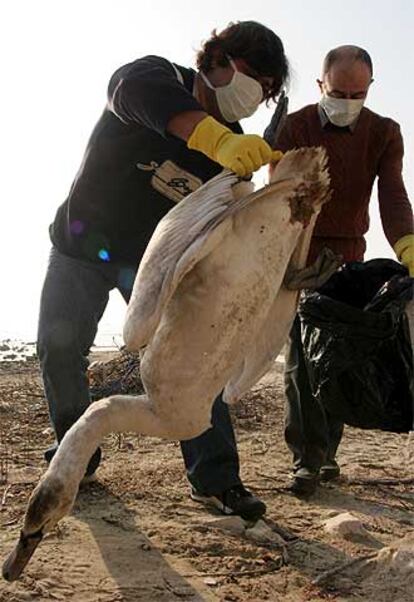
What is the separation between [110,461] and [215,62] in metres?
2.79

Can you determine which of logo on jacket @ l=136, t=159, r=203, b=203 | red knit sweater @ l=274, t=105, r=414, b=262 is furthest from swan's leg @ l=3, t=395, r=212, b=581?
red knit sweater @ l=274, t=105, r=414, b=262

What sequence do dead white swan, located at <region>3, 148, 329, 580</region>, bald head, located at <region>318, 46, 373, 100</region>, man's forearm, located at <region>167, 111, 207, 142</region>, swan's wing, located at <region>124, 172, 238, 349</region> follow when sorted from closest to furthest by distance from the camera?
1. swan's wing, located at <region>124, 172, 238, 349</region>
2. dead white swan, located at <region>3, 148, 329, 580</region>
3. man's forearm, located at <region>167, 111, 207, 142</region>
4. bald head, located at <region>318, 46, 373, 100</region>

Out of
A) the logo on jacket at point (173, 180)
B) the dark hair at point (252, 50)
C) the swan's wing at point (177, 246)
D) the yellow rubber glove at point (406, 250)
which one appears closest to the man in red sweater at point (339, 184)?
the yellow rubber glove at point (406, 250)

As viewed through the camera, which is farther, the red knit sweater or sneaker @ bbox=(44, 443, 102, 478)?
the red knit sweater

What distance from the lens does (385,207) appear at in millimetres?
5336

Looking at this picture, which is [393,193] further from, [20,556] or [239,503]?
[20,556]

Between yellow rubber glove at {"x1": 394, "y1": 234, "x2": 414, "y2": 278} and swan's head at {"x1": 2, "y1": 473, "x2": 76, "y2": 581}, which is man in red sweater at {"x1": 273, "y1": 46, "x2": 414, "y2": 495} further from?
swan's head at {"x1": 2, "y1": 473, "x2": 76, "y2": 581}

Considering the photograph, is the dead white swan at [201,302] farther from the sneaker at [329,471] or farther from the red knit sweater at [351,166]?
the sneaker at [329,471]

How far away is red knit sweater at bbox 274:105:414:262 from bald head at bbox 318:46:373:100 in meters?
0.22

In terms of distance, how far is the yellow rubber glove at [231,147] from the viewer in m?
3.50

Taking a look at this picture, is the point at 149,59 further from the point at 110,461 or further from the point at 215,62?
the point at 110,461

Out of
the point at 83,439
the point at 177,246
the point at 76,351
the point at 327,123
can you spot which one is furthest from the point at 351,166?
the point at 83,439

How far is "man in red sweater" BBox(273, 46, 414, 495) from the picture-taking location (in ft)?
17.1

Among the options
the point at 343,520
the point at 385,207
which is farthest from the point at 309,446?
the point at 385,207
